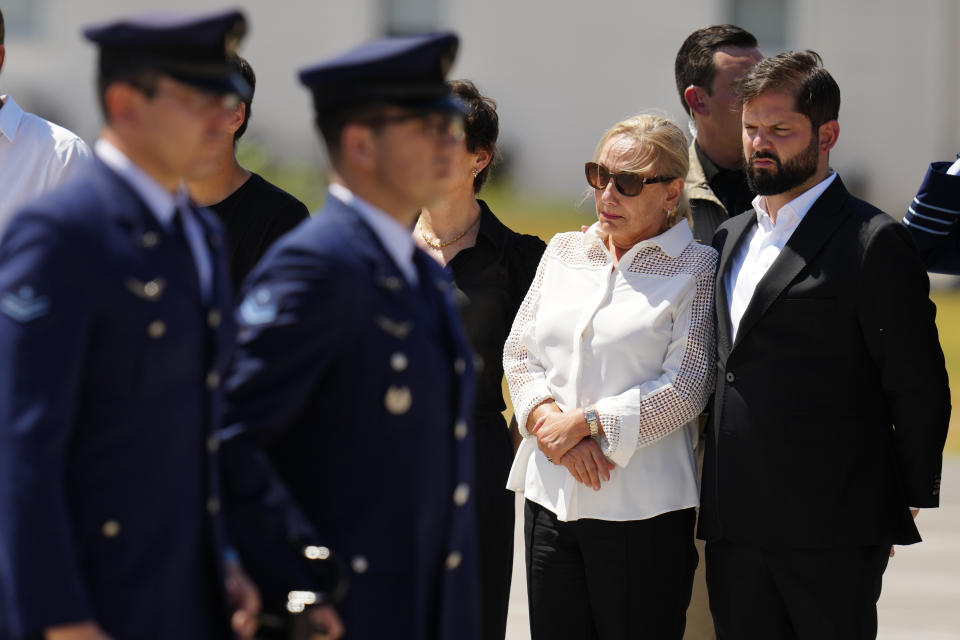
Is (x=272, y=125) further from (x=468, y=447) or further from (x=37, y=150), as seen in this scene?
(x=468, y=447)

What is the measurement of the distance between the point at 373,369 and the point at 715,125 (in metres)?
2.86

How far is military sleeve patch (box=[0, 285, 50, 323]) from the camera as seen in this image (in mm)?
2264

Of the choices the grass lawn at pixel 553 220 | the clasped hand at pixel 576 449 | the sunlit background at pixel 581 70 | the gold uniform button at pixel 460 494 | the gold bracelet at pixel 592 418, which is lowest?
the grass lawn at pixel 553 220

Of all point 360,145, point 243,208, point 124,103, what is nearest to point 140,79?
point 124,103

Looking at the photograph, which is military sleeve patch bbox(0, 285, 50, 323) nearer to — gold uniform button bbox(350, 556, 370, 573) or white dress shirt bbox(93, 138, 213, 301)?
white dress shirt bbox(93, 138, 213, 301)

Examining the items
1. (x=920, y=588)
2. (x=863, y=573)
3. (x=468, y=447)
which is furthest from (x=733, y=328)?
(x=920, y=588)

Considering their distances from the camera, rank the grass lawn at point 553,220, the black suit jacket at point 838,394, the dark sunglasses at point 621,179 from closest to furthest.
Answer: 1. the black suit jacket at point 838,394
2. the dark sunglasses at point 621,179
3. the grass lawn at point 553,220

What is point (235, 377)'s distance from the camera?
101 inches

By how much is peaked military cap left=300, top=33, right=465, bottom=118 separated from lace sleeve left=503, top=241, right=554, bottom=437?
68.3 inches

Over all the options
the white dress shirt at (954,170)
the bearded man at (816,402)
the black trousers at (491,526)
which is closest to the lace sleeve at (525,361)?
the black trousers at (491,526)

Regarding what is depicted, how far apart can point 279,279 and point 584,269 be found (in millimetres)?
2013

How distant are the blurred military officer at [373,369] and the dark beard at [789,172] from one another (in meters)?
1.62

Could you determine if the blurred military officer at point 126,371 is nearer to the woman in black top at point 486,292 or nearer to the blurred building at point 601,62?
the woman in black top at point 486,292

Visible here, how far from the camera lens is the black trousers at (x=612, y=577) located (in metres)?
4.23
